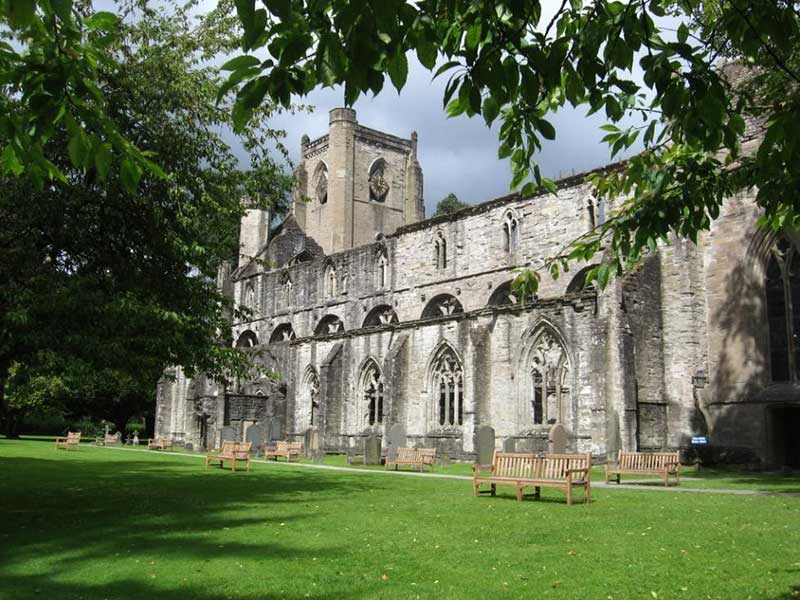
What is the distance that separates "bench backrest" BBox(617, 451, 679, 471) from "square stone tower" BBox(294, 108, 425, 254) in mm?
48230

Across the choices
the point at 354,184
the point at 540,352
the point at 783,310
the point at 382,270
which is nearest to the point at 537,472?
the point at 540,352

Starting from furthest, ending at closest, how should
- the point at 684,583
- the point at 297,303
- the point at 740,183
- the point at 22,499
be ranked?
the point at 297,303 < the point at 22,499 < the point at 684,583 < the point at 740,183

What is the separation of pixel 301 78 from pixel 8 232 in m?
9.99

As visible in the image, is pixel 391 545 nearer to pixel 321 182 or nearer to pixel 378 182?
pixel 378 182

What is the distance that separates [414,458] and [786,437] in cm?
1221

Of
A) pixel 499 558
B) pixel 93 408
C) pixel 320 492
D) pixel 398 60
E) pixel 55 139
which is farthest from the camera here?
pixel 93 408

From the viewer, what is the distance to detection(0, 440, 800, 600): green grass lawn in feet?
22.4

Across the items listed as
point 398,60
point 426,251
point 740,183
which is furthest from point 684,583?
point 426,251

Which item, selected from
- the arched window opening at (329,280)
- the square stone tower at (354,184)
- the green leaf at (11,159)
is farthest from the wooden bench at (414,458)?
the square stone tower at (354,184)

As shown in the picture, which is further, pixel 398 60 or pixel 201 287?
pixel 201 287

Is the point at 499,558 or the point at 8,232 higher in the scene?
the point at 8,232

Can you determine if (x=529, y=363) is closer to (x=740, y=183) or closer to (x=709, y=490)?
(x=709, y=490)

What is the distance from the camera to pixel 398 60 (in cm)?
361

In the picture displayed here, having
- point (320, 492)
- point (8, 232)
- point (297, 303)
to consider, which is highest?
point (297, 303)
